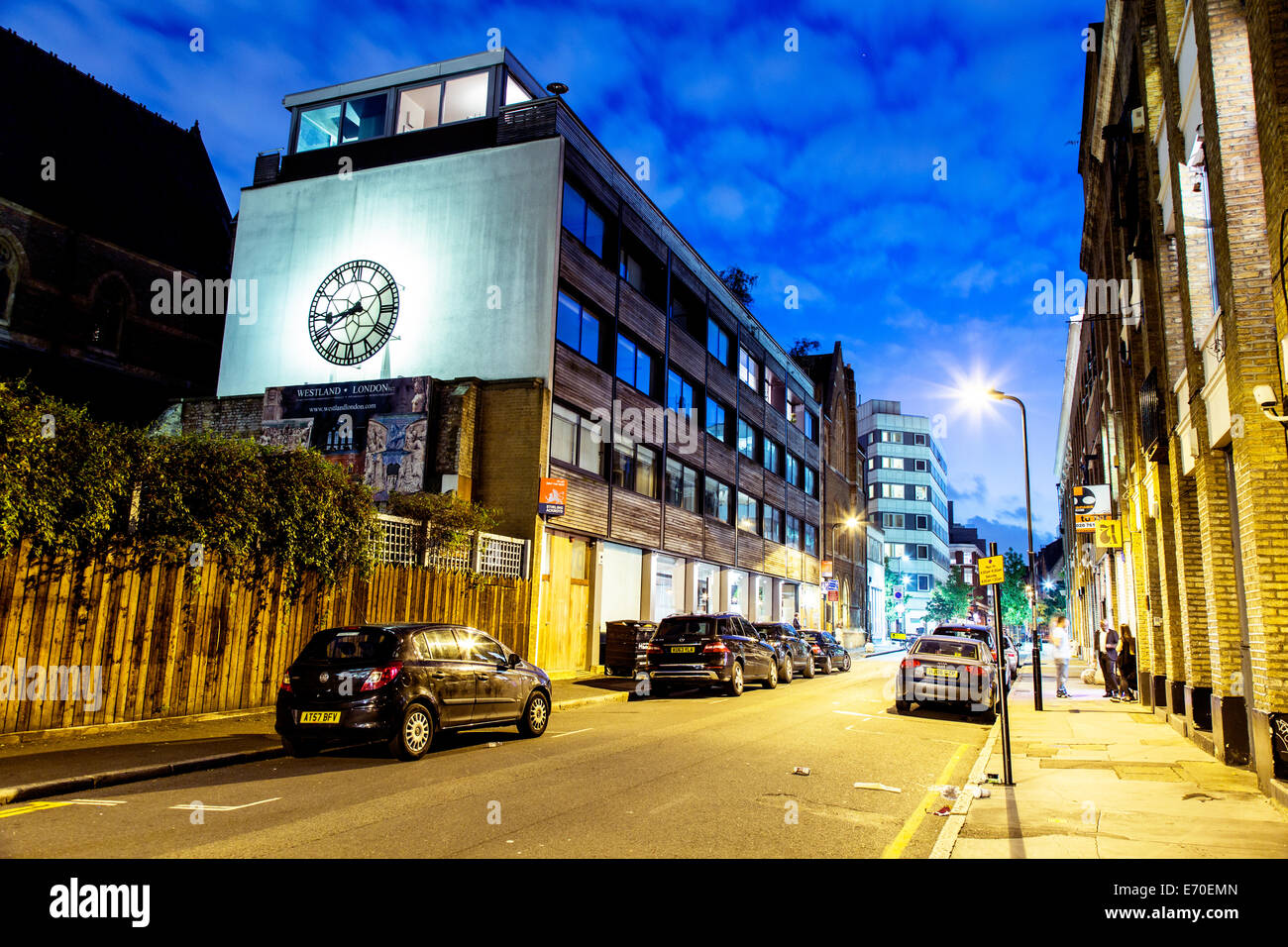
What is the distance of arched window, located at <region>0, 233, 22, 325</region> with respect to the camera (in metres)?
28.8

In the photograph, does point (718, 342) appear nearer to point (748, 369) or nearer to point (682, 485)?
point (748, 369)

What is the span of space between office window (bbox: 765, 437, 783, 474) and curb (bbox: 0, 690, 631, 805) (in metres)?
34.0

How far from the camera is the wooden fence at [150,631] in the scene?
9922 millimetres

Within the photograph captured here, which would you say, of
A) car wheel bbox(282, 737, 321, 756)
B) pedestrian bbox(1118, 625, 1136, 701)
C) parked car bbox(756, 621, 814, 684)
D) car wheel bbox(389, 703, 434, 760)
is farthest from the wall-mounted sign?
pedestrian bbox(1118, 625, 1136, 701)

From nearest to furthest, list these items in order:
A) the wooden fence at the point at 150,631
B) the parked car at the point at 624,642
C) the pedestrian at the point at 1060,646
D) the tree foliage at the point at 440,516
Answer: the wooden fence at the point at 150,631
the tree foliage at the point at 440,516
the pedestrian at the point at 1060,646
the parked car at the point at 624,642

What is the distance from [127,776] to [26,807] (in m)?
1.30

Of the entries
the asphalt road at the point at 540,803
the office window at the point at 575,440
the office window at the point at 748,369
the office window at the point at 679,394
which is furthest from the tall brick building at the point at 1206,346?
the office window at the point at 748,369

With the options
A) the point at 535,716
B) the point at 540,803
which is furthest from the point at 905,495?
the point at 540,803

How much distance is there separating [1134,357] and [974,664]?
740 cm

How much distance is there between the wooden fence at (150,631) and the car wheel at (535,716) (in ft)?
14.8

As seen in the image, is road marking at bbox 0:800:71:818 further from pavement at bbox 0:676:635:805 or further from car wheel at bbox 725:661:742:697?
car wheel at bbox 725:661:742:697

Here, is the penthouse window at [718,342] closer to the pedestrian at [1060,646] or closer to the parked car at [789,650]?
the parked car at [789,650]

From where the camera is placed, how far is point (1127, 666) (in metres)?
19.8
